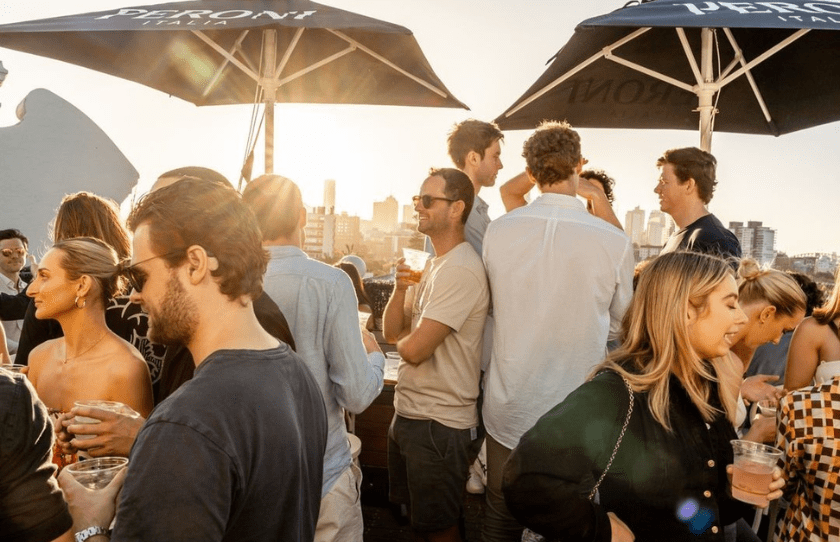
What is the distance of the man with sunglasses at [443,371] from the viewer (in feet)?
9.35

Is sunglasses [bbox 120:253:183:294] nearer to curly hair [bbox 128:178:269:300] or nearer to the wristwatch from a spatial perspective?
curly hair [bbox 128:178:269:300]

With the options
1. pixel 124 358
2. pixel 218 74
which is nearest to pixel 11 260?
pixel 218 74

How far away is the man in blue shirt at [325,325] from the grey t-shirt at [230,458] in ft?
2.80

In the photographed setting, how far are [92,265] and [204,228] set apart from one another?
112 centimetres

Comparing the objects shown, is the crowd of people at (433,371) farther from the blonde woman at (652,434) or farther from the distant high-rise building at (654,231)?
the distant high-rise building at (654,231)

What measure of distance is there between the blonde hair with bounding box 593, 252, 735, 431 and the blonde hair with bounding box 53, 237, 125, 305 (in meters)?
1.69

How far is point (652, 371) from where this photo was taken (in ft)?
5.86

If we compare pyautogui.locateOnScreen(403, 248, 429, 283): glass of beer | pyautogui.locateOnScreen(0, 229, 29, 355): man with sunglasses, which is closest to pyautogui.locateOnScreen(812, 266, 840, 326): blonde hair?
pyautogui.locateOnScreen(403, 248, 429, 283): glass of beer

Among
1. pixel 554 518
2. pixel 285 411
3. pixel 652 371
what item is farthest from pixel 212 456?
pixel 652 371

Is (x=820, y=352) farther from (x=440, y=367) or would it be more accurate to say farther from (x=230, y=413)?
(x=230, y=413)

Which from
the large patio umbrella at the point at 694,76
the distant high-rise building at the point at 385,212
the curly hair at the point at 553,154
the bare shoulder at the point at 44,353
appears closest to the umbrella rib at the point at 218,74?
the large patio umbrella at the point at 694,76

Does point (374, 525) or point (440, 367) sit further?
point (374, 525)

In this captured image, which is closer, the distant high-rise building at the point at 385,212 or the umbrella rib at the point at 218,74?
the umbrella rib at the point at 218,74

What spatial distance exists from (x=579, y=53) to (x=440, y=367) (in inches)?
121
